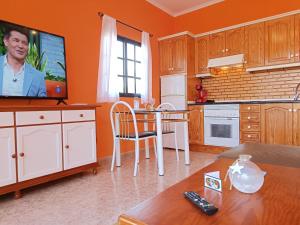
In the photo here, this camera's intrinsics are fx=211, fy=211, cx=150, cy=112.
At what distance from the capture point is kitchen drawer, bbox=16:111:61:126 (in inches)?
75.9

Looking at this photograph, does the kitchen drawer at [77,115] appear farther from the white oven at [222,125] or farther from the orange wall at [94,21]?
the white oven at [222,125]

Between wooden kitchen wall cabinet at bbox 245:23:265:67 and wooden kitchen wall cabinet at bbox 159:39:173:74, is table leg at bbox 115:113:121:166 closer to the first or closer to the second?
wooden kitchen wall cabinet at bbox 159:39:173:74

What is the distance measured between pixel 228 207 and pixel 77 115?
2.00m

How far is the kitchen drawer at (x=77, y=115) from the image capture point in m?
2.29

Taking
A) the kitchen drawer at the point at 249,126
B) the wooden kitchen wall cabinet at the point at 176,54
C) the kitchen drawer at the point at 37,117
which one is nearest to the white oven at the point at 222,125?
the kitchen drawer at the point at 249,126

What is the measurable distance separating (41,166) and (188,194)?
1.72m

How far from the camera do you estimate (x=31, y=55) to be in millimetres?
2287

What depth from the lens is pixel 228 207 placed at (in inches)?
Answer: 30.0

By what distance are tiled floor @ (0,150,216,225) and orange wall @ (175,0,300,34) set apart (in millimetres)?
3015

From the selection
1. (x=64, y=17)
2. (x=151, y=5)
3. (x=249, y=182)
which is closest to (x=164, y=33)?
(x=151, y=5)

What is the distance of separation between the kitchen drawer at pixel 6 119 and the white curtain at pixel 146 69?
93.0 inches

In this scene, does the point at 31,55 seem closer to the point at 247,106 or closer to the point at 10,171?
the point at 10,171

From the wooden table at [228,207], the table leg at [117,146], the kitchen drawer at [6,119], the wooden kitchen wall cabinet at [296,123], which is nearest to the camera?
the wooden table at [228,207]

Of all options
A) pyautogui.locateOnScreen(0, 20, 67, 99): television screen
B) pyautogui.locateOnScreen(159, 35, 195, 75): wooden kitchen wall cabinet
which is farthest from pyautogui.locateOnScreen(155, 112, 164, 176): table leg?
pyautogui.locateOnScreen(159, 35, 195, 75): wooden kitchen wall cabinet
